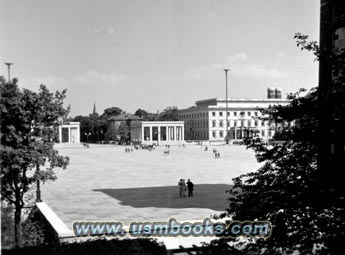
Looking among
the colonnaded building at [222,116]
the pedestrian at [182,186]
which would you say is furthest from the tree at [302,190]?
the colonnaded building at [222,116]

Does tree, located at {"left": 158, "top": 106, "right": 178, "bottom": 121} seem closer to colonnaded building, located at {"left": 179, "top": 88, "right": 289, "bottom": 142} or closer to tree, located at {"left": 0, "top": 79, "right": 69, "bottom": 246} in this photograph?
colonnaded building, located at {"left": 179, "top": 88, "right": 289, "bottom": 142}

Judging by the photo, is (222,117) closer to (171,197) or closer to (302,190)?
(171,197)

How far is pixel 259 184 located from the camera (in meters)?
7.77

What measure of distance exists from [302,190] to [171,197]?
1625 centimetres

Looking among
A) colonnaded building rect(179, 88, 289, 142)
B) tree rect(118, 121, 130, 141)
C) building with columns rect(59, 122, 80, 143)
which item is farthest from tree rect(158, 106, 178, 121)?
building with columns rect(59, 122, 80, 143)

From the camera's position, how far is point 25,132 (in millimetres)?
13906

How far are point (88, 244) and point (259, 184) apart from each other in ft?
13.8

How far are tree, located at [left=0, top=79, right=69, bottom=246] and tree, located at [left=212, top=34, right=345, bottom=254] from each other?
7.82m

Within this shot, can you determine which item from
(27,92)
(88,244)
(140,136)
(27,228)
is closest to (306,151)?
(88,244)

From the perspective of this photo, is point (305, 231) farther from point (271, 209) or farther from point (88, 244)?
point (88, 244)

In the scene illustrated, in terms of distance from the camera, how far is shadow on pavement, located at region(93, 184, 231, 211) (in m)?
20.7

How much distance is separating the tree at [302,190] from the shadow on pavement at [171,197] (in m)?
12.0

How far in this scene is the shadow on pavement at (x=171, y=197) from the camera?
2070cm

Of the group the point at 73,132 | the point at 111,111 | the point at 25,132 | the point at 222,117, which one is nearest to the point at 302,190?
the point at 25,132
